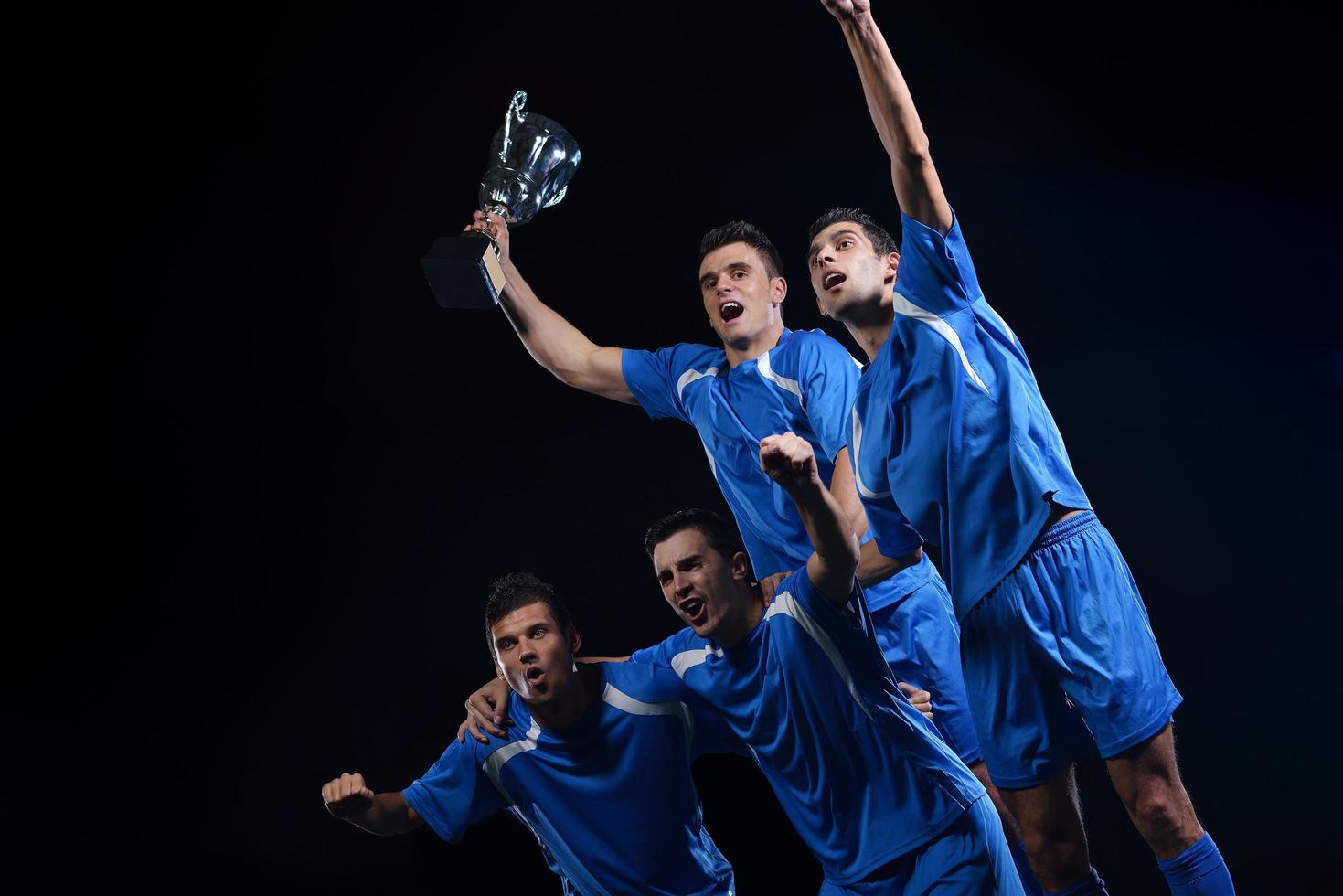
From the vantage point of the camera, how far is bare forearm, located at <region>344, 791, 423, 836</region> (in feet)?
9.35

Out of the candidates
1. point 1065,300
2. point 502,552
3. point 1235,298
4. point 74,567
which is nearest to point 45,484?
point 74,567

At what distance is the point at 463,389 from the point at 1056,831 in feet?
7.54

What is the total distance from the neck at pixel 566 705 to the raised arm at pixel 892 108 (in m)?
1.32

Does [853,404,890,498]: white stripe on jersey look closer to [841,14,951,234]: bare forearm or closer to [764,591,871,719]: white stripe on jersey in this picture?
[764,591,871,719]: white stripe on jersey

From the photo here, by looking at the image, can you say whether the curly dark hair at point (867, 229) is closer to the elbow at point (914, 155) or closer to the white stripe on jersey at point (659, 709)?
the elbow at point (914, 155)

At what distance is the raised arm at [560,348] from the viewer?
3340 mm

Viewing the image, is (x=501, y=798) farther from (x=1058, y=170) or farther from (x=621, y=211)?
(x=1058, y=170)

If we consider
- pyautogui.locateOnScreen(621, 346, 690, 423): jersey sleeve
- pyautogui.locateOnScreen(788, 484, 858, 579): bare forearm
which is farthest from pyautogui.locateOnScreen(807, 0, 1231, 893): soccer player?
pyautogui.locateOnScreen(621, 346, 690, 423): jersey sleeve

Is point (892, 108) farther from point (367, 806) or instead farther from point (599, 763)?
point (367, 806)

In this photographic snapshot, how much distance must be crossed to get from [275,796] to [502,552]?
0.96 meters

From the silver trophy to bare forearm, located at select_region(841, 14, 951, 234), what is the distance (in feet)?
3.47

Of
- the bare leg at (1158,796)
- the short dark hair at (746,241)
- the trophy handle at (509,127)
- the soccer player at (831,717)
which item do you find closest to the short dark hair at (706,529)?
the soccer player at (831,717)

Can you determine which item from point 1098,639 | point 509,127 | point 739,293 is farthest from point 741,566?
point 509,127

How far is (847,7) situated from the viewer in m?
2.22
